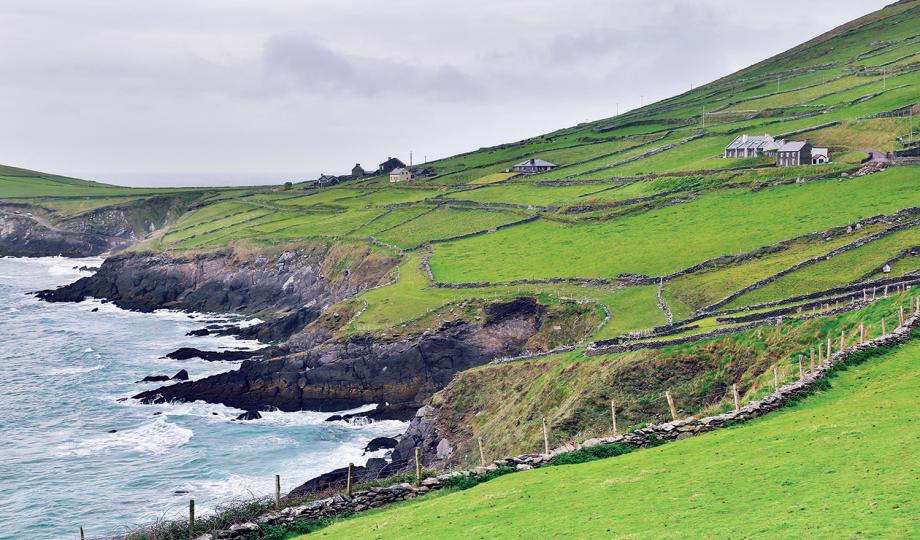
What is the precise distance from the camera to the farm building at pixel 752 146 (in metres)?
121

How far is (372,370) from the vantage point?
77062 mm

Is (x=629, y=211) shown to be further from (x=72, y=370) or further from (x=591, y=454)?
(x=591, y=454)

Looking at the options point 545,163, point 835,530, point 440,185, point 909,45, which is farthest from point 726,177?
point 909,45

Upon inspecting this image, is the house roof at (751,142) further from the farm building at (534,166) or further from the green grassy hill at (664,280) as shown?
the farm building at (534,166)

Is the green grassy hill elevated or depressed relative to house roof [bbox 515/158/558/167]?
Result: depressed

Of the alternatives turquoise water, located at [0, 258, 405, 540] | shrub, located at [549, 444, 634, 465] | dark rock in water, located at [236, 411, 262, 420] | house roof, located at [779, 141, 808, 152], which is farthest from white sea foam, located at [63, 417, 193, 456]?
house roof, located at [779, 141, 808, 152]

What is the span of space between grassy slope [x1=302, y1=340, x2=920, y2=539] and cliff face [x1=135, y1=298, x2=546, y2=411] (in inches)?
1754

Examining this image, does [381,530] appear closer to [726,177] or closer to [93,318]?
[726,177]

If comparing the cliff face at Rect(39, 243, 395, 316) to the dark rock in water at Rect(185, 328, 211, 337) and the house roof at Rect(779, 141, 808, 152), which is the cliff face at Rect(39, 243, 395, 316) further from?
the house roof at Rect(779, 141, 808, 152)

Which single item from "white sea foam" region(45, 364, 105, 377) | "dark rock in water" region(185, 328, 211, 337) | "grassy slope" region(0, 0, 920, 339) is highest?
"grassy slope" region(0, 0, 920, 339)

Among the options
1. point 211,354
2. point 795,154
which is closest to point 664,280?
point 795,154

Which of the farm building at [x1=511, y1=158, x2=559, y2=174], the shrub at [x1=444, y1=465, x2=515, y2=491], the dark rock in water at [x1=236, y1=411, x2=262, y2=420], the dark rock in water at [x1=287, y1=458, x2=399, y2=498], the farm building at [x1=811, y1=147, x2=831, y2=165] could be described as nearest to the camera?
the shrub at [x1=444, y1=465, x2=515, y2=491]

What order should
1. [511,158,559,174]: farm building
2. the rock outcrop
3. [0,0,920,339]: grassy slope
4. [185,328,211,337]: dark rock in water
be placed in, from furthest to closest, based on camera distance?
[511,158,559,174]: farm building < [185,328,211,337]: dark rock in water < the rock outcrop < [0,0,920,339]: grassy slope

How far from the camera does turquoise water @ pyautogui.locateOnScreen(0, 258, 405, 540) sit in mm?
53375
